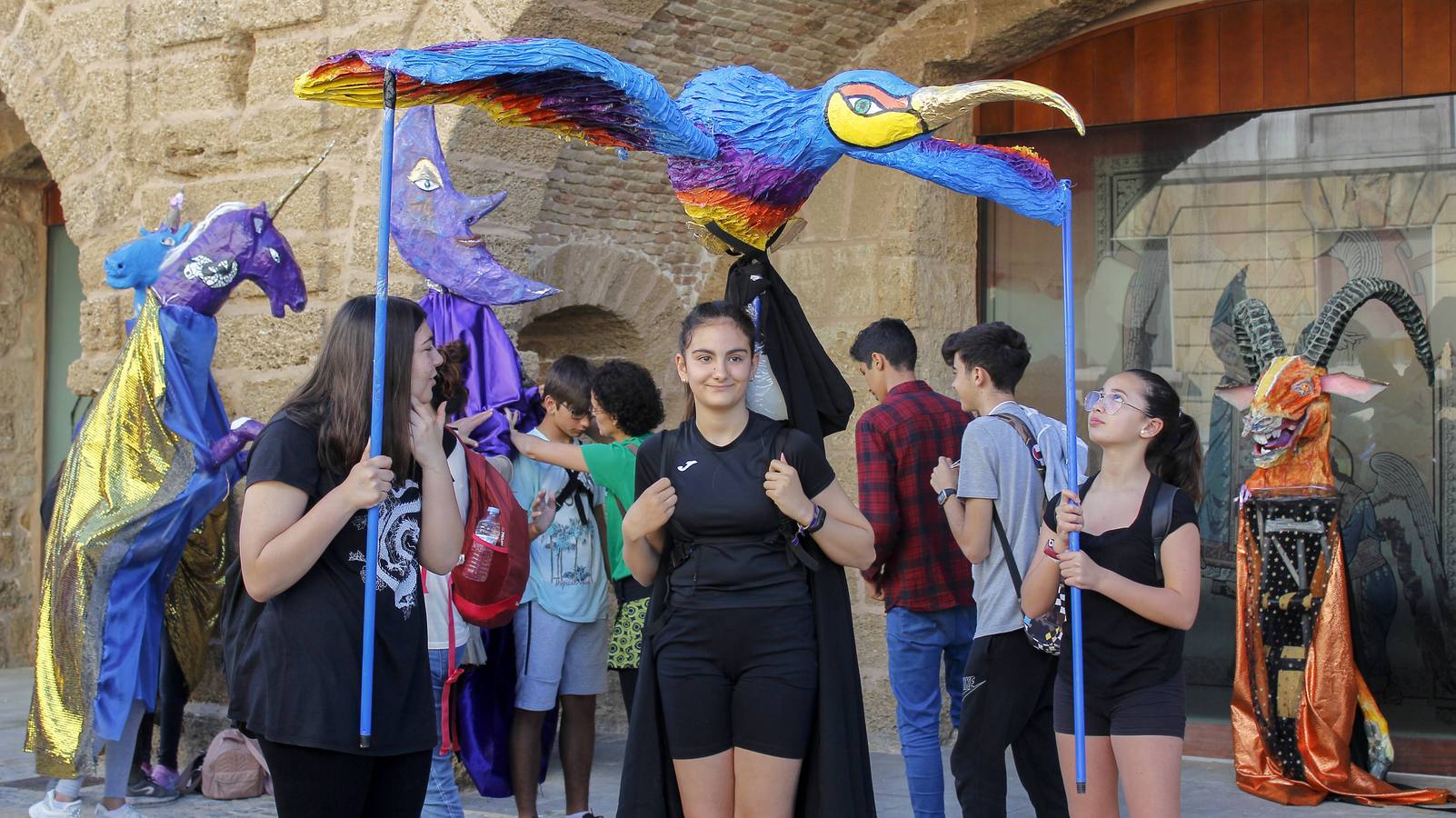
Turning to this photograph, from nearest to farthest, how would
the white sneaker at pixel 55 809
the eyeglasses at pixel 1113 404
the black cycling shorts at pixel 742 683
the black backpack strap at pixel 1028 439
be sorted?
1. the black cycling shorts at pixel 742 683
2. the eyeglasses at pixel 1113 404
3. the black backpack strap at pixel 1028 439
4. the white sneaker at pixel 55 809

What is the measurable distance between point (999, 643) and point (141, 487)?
10.2 ft

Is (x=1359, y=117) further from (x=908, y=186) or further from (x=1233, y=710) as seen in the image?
(x=1233, y=710)

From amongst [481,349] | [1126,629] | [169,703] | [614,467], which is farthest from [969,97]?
[169,703]

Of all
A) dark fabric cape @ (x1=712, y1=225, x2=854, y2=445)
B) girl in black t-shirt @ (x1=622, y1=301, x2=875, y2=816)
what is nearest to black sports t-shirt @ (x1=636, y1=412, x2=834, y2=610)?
girl in black t-shirt @ (x1=622, y1=301, x2=875, y2=816)

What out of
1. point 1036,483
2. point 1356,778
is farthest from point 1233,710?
point 1036,483

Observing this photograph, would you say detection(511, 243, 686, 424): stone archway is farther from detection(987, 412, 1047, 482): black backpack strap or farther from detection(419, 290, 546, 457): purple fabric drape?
detection(987, 412, 1047, 482): black backpack strap

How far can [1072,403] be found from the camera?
11.9ft

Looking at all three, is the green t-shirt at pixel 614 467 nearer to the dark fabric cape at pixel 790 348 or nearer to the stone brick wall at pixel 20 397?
the dark fabric cape at pixel 790 348

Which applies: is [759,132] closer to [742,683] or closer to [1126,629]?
[742,683]

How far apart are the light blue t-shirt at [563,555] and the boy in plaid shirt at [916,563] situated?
Answer: 3.24 feet

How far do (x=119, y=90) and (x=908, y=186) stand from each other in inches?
136

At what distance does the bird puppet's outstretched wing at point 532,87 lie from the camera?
3123 mm

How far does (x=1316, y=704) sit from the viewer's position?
223 inches

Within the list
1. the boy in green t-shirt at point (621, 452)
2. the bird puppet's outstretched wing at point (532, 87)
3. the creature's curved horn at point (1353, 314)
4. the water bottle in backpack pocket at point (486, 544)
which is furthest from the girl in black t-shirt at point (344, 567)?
the creature's curved horn at point (1353, 314)
